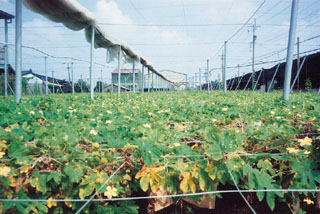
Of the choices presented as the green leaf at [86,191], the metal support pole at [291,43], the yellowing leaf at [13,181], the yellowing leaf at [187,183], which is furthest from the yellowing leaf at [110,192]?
the metal support pole at [291,43]

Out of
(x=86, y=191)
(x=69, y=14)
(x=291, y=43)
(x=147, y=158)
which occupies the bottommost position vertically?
(x=86, y=191)

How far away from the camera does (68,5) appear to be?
450 centimetres

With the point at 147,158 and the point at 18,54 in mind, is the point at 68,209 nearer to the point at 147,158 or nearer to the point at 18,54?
the point at 147,158

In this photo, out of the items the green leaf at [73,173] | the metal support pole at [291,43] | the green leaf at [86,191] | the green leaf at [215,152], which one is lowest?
the green leaf at [86,191]

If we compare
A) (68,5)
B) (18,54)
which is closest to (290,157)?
(18,54)

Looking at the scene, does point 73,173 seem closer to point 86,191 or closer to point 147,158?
point 86,191

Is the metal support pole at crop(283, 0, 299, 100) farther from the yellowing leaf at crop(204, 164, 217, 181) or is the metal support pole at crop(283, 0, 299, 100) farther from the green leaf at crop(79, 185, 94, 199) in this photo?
the green leaf at crop(79, 185, 94, 199)

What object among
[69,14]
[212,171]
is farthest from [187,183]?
[69,14]

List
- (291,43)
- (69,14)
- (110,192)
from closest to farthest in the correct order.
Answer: (110,192) < (291,43) < (69,14)

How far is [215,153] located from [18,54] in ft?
12.9

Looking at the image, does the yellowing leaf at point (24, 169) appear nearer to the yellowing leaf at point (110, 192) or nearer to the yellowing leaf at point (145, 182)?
the yellowing leaf at point (110, 192)

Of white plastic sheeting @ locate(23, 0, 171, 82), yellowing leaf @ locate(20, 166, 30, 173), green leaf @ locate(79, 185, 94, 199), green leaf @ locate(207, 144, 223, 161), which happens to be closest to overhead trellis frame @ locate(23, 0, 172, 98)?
white plastic sheeting @ locate(23, 0, 171, 82)

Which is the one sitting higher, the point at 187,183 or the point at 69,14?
the point at 69,14

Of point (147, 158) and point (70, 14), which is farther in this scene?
point (70, 14)
